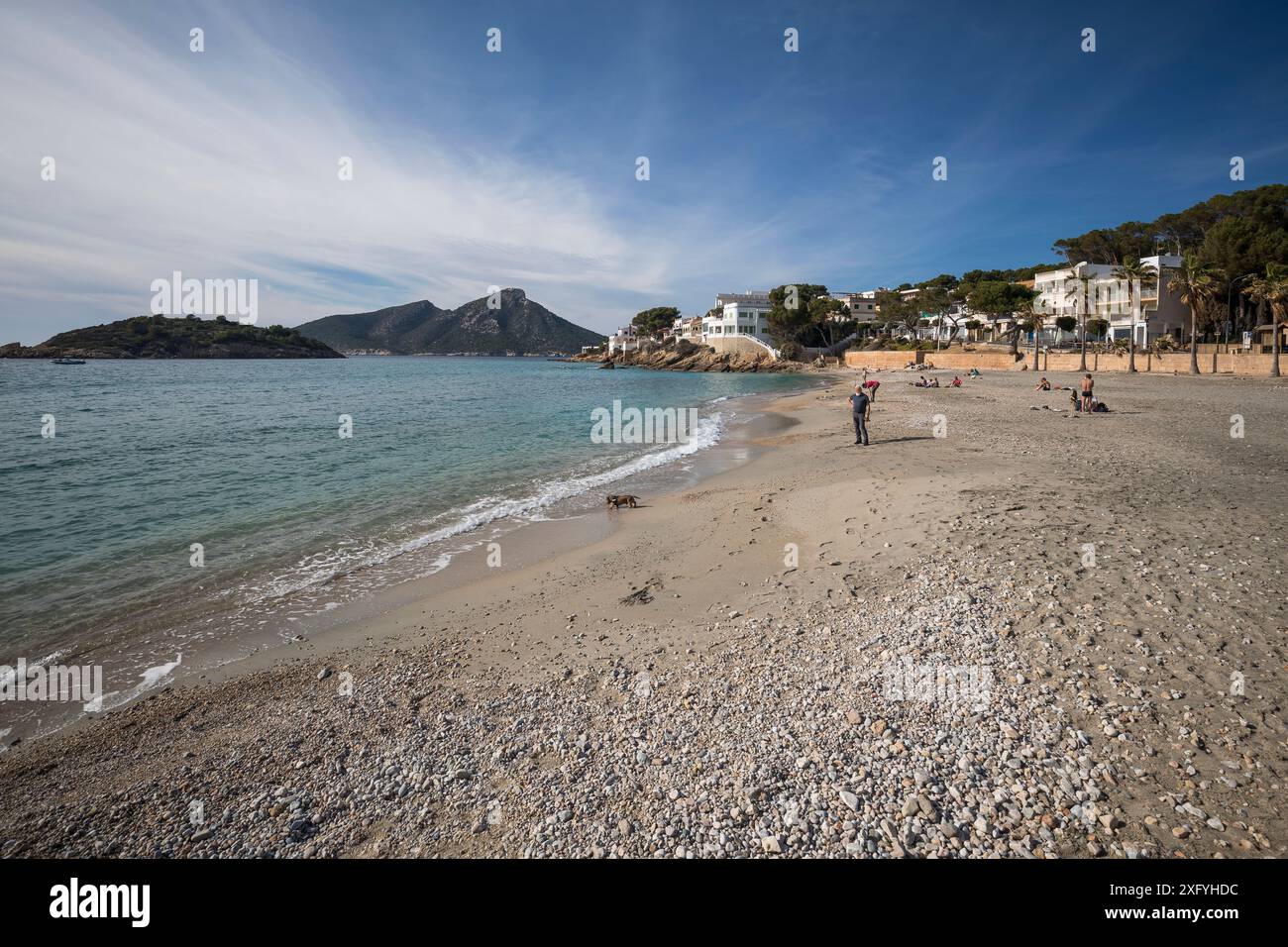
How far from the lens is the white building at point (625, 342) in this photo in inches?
6375

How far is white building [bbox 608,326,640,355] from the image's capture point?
162 meters

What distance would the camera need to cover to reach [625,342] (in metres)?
169

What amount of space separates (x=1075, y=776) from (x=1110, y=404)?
3329 centimetres

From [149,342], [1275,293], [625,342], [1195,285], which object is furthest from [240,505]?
[149,342]

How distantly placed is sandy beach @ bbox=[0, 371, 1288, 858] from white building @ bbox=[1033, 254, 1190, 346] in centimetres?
6359

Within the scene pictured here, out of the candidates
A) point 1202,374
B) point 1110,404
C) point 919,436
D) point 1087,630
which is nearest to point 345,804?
point 1087,630

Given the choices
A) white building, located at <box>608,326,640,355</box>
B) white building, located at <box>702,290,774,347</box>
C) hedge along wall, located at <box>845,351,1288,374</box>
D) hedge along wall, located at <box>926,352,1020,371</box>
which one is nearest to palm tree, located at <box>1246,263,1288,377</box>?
hedge along wall, located at <box>845,351,1288,374</box>

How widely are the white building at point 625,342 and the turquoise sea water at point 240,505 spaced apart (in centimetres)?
12681

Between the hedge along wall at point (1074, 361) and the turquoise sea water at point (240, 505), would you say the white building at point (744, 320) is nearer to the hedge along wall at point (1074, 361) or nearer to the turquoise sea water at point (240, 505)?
the hedge along wall at point (1074, 361)

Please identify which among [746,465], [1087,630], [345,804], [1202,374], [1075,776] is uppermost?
[1202,374]

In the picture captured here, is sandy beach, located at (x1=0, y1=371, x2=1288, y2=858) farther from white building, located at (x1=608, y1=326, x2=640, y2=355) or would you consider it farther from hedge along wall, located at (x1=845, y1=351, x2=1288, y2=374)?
white building, located at (x1=608, y1=326, x2=640, y2=355)

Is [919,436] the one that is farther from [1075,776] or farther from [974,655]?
[1075,776]

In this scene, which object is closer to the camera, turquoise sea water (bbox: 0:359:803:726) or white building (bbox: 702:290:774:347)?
turquoise sea water (bbox: 0:359:803:726)
